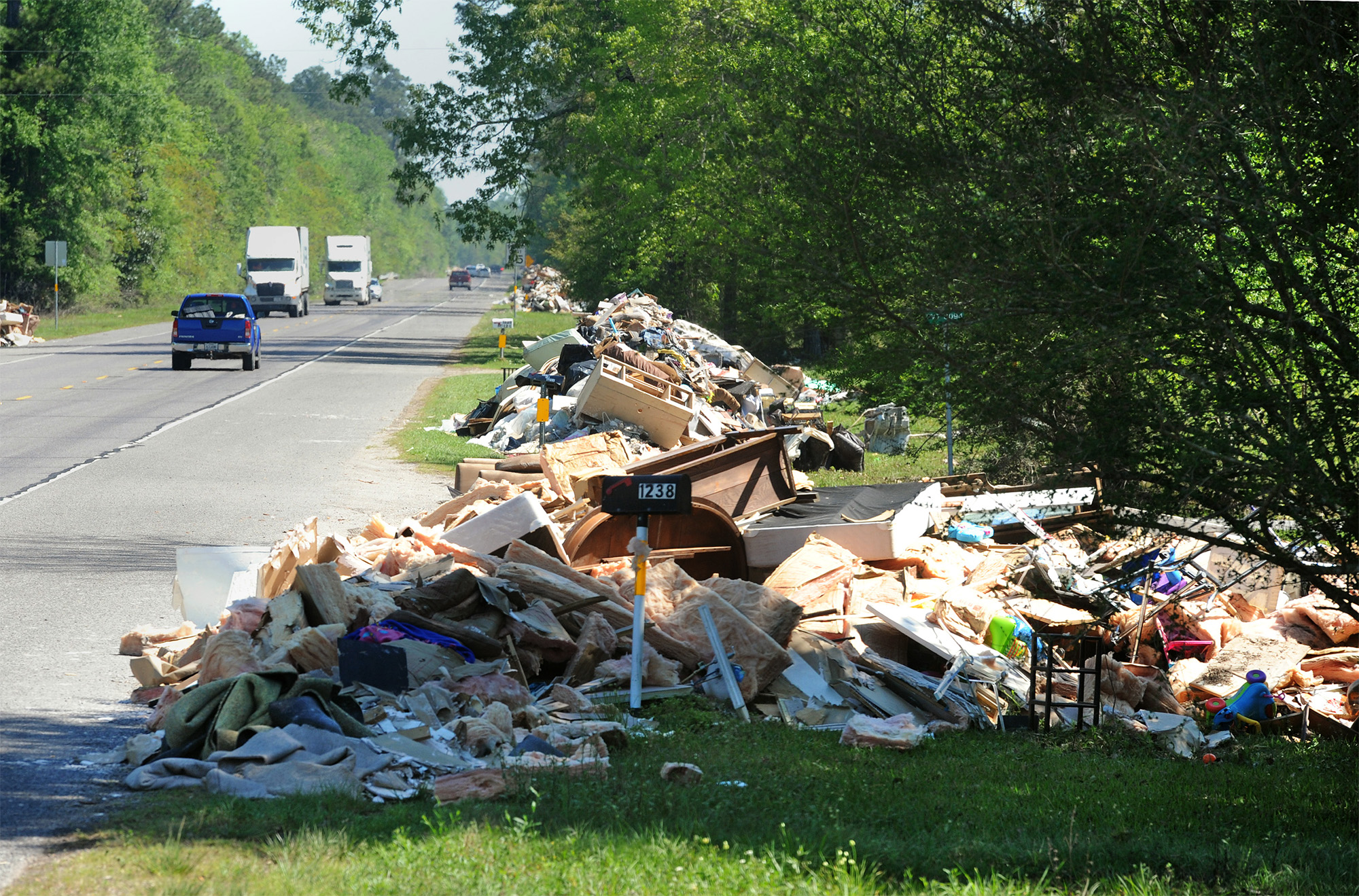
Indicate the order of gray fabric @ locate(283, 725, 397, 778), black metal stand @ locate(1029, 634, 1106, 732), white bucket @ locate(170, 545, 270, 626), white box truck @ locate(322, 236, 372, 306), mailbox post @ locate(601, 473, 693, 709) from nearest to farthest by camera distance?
gray fabric @ locate(283, 725, 397, 778) → mailbox post @ locate(601, 473, 693, 709) → black metal stand @ locate(1029, 634, 1106, 732) → white bucket @ locate(170, 545, 270, 626) → white box truck @ locate(322, 236, 372, 306)

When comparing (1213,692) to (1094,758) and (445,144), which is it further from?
(445,144)

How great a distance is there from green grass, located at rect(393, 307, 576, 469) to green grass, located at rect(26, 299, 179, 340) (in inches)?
574

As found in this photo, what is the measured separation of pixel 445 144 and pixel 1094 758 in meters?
37.2

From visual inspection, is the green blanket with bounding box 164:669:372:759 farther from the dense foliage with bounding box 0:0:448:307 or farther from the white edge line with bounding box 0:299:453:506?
the dense foliage with bounding box 0:0:448:307

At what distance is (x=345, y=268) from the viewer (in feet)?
268

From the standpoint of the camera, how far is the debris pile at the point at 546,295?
78.3m

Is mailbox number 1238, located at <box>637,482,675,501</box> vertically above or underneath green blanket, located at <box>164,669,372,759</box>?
above

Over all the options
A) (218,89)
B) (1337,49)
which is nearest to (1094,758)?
(1337,49)

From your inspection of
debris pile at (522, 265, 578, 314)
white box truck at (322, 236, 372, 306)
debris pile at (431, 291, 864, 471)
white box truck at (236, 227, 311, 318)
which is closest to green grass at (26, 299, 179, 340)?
→ white box truck at (236, 227, 311, 318)

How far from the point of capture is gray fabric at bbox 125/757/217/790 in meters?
6.02

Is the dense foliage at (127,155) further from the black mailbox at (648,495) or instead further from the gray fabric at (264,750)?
the gray fabric at (264,750)

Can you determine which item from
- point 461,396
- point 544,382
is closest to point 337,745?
point 544,382

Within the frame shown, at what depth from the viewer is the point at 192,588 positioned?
973 cm

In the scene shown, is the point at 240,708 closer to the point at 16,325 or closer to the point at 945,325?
the point at 945,325
